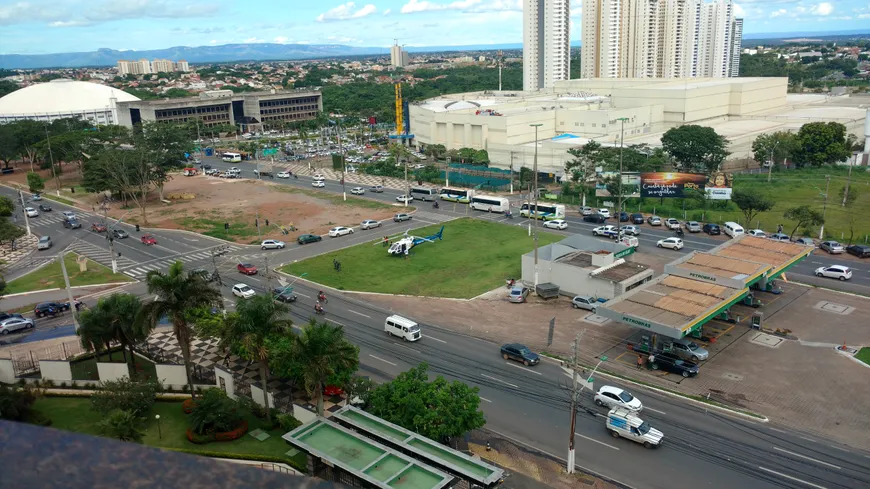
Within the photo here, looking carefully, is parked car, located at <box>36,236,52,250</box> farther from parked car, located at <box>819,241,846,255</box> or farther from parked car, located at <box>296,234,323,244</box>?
parked car, located at <box>819,241,846,255</box>

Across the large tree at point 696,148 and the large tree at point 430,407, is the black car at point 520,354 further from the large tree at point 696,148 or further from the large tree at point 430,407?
the large tree at point 696,148

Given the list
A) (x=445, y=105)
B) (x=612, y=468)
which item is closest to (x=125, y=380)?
(x=612, y=468)

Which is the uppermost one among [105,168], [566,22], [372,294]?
[566,22]

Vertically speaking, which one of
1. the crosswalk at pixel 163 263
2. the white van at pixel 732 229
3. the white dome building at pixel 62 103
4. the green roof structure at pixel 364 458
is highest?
the white dome building at pixel 62 103

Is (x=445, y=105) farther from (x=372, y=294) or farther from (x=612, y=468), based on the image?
(x=612, y=468)

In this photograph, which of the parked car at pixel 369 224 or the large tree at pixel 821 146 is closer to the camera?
the parked car at pixel 369 224

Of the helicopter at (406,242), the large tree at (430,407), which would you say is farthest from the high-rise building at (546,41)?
the large tree at (430,407)
